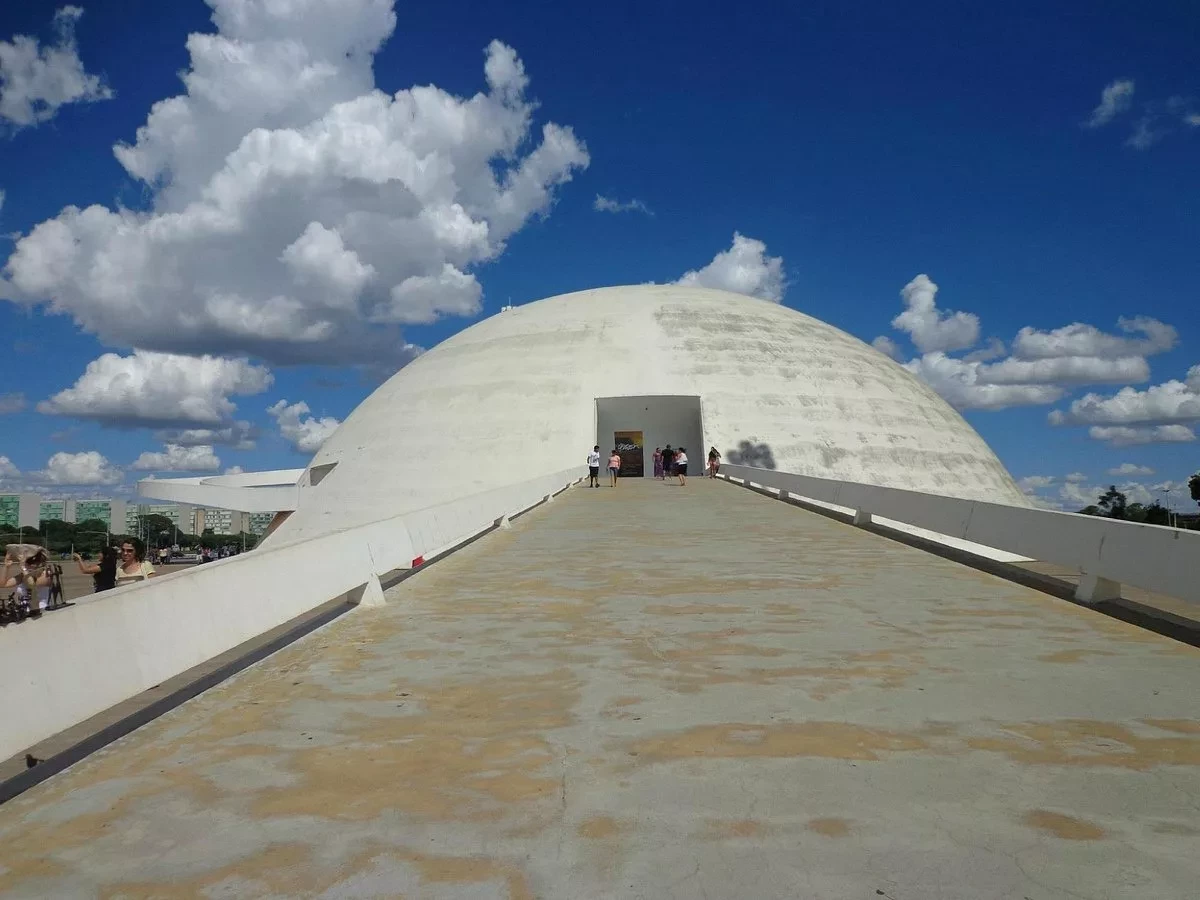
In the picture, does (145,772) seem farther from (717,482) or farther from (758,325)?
(758,325)

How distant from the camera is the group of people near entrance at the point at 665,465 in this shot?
1081 inches

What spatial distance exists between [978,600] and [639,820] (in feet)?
18.8

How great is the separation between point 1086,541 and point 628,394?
23113mm

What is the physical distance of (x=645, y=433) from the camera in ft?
122

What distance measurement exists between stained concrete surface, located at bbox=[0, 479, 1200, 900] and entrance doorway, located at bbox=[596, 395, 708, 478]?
28.8 m

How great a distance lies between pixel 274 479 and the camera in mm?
44281

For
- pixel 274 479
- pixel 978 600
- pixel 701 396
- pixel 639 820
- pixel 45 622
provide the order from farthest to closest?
1. pixel 274 479
2. pixel 701 396
3. pixel 978 600
4. pixel 45 622
5. pixel 639 820

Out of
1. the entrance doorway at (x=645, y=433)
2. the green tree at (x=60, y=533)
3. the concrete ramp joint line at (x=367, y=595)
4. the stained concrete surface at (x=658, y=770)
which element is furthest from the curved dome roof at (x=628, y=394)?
the green tree at (x=60, y=533)

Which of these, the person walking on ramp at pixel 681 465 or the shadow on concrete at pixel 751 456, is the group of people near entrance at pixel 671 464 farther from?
the shadow on concrete at pixel 751 456

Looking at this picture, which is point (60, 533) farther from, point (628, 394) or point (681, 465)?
point (681, 465)

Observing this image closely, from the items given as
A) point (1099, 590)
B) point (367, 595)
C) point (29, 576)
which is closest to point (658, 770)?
point (29, 576)

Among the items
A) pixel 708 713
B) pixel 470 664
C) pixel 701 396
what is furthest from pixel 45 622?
pixel 701 396

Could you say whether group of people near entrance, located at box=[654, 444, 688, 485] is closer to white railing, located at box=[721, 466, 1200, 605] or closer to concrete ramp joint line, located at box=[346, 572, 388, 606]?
white railing, located at box=[721, 466, 1200, 605]

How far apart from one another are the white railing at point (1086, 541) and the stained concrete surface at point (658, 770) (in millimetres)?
637
